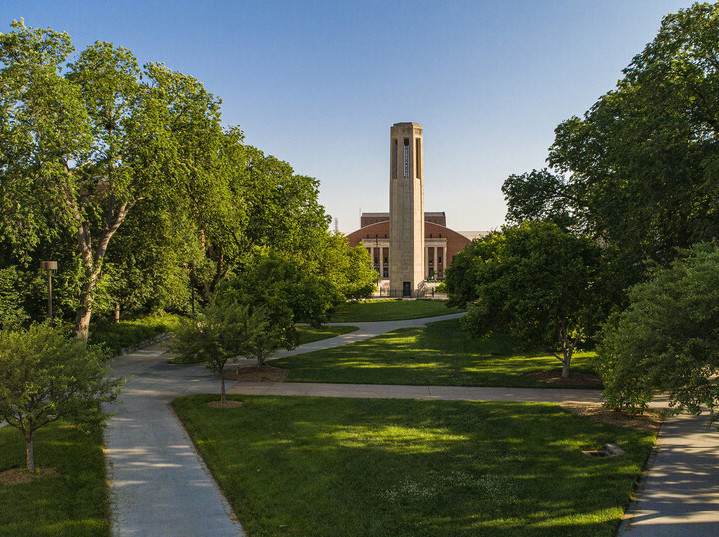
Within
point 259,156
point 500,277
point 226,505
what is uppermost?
point 259,156

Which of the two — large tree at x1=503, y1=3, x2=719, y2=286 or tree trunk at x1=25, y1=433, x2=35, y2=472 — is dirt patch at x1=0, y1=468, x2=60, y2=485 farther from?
large tree at x1=503, y1=3, x2=719, y2=286

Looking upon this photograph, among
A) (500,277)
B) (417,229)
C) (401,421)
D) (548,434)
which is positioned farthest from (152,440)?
(417,229)

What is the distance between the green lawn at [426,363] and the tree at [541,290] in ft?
6.94

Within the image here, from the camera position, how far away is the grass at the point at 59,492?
8.51 meters

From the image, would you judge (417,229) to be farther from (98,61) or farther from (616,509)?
(616,509)

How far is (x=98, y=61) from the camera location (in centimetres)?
2158

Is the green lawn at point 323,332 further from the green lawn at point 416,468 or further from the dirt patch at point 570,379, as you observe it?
the green lawn at point 416,468

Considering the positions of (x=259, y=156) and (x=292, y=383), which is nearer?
(x=292, y=383)

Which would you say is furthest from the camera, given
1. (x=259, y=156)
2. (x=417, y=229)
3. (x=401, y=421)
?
(x=417, y=229)

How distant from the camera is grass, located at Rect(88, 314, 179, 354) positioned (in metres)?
25.3

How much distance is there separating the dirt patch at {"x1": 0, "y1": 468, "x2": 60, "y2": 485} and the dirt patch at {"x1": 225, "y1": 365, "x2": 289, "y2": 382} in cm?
995

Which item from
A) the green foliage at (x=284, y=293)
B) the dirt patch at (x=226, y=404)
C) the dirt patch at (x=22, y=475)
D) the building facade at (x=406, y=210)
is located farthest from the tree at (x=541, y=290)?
A: the building facade at (x=406, y=210)

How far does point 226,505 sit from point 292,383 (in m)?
10.4

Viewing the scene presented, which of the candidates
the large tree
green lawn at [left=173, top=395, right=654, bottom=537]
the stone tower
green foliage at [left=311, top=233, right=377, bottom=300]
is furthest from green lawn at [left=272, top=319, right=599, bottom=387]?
the stone tower
